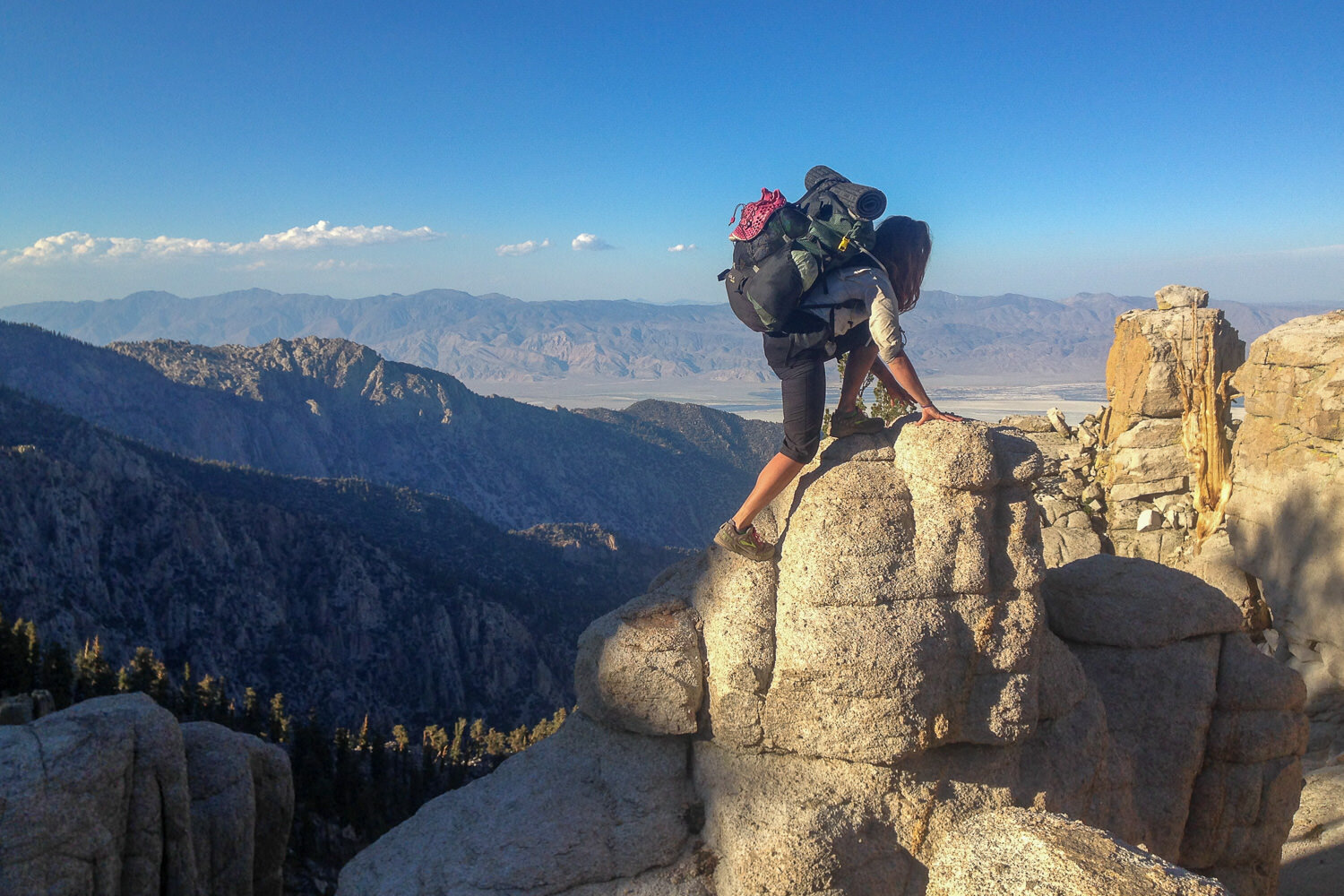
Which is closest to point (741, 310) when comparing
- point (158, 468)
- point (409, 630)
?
point (409, 630)

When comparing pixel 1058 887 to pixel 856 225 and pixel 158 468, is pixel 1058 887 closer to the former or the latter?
pixel 856 225

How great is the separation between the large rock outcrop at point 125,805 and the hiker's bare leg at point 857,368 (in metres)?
6.99

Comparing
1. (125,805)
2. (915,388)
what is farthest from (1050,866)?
(125,805)

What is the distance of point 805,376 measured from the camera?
7.33 m

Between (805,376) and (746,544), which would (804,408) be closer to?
(805,376)

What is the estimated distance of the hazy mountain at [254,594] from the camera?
5791 centimetres

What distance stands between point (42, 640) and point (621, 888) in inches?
2120

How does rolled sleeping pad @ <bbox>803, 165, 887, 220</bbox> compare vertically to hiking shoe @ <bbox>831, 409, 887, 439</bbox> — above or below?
above

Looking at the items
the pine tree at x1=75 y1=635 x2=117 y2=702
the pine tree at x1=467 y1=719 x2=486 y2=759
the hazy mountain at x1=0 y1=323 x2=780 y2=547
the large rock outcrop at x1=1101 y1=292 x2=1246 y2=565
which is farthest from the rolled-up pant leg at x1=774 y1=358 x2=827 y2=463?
the hazy mountain at x1=0 y1=323 x2=780 y2=547

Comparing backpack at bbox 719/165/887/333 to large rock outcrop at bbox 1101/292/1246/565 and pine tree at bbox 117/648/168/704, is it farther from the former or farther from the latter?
pine tree at bbox 117/648/168/704

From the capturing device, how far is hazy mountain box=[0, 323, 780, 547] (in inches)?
6019

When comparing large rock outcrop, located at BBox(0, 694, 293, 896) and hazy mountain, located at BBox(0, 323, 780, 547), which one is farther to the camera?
hazy mountain, located at BBox(0, 323, 780, 547)

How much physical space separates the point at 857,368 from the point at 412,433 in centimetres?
18891

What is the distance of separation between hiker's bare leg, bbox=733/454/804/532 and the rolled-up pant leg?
79 millimetres
